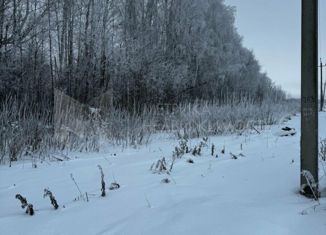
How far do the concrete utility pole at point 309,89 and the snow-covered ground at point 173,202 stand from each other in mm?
255

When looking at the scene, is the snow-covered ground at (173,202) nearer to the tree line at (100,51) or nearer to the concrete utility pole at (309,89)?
the concrete utility pole at (309,89)

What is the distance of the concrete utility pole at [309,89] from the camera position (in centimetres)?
196

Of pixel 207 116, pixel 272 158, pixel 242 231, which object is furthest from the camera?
pixel 207 116

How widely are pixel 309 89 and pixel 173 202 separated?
1220 mm

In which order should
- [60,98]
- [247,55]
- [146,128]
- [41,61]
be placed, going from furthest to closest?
1. [247,55]
2. [41,61]
3. [60,98]
4. [146,128]

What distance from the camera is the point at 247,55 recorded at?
997 inches

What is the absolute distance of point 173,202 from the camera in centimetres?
208

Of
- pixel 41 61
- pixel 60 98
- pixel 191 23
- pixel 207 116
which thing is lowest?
pixel 207 116

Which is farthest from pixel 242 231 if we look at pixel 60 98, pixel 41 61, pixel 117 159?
pixel 41 61

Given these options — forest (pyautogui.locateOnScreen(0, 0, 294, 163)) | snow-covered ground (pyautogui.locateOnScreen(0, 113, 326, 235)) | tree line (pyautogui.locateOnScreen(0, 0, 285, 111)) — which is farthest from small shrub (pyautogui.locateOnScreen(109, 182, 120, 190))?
tree line (pyautogui.locateOnScreen(0, 0, 285, 111))

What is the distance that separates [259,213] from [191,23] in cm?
1569

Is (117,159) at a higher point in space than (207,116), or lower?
lower

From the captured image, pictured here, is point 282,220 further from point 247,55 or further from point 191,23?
point 247,55

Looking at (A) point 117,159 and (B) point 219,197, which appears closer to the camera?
(B) point 219,197
